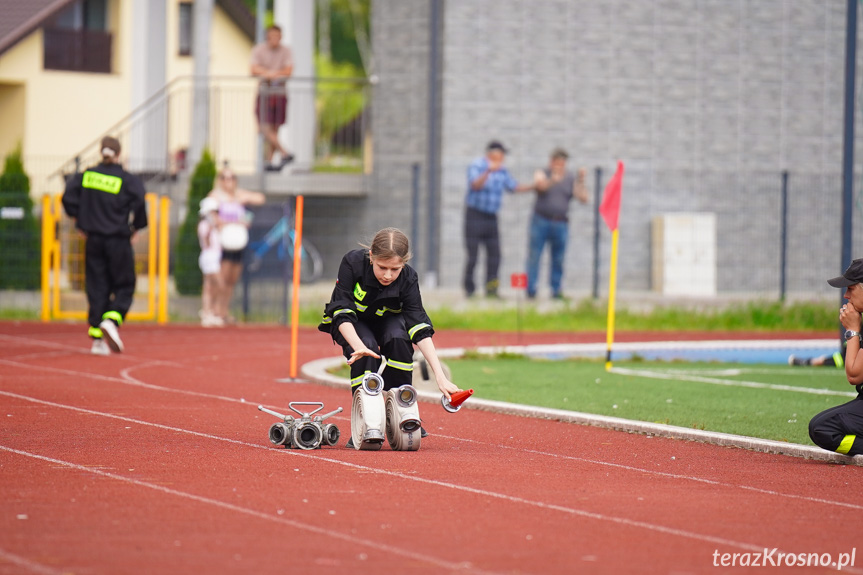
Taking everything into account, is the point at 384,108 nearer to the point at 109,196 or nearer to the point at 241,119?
the point at 241,119

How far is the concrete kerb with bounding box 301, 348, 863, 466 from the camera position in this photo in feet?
29.5

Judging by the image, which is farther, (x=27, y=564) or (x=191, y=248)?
(x=191, y=248)

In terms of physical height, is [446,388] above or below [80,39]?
below

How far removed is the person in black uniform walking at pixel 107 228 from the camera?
50.9 feet

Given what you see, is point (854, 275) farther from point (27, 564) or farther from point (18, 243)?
point (18, 243)

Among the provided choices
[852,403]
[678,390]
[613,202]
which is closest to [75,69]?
[613,202]

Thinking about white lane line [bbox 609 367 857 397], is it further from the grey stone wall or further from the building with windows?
the building with windows

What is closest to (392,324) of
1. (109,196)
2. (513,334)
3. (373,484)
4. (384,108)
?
(373,484)

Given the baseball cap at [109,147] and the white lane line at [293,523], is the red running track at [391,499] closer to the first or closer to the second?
the white lane line at [293,523]

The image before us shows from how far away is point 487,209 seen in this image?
23.2m

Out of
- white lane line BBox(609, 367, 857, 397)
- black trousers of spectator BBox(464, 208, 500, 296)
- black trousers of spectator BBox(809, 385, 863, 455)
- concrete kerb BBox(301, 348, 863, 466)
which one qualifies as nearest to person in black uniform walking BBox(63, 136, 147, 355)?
concrete kerb BBox(301, 348, 863, 466)

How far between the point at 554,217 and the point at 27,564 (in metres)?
17.9

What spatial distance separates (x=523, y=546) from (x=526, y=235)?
19510 mm

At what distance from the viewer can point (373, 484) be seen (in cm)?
744
